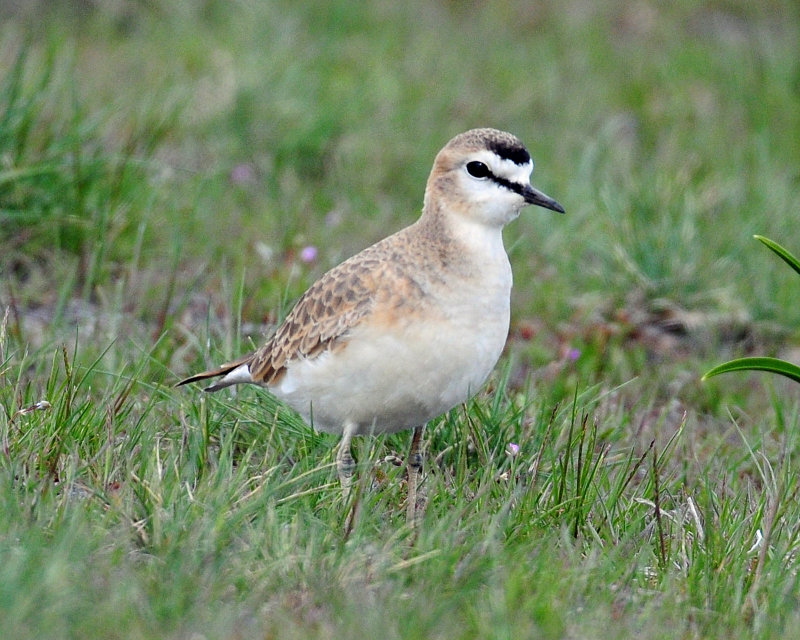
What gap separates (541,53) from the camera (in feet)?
35.0

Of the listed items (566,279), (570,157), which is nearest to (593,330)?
(566,279)

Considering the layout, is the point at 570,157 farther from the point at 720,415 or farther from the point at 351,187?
the point at 720,415

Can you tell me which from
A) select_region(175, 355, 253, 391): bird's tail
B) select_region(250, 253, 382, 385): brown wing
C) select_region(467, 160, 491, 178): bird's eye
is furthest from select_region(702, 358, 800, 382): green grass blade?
select_region(175, 355, 253, 391): bird's tail

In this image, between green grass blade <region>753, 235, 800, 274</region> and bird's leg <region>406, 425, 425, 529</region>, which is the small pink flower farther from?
green grass blade <region>753, 235, 800, 274</region>

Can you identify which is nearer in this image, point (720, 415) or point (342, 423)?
point (342, 423)

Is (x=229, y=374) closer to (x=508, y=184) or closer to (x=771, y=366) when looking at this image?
(x=508, y=184)

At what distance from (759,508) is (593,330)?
245 cm

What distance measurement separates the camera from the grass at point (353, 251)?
3619 millimetres

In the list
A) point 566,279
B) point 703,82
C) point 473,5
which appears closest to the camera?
point 566,279

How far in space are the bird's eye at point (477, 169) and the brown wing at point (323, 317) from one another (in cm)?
45

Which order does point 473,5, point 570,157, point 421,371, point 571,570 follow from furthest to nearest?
point 473,5, point 570,157, point 421,371, point 571,570

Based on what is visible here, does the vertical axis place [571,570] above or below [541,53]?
below

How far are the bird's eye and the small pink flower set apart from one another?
1.98m

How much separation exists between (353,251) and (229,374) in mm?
2334
